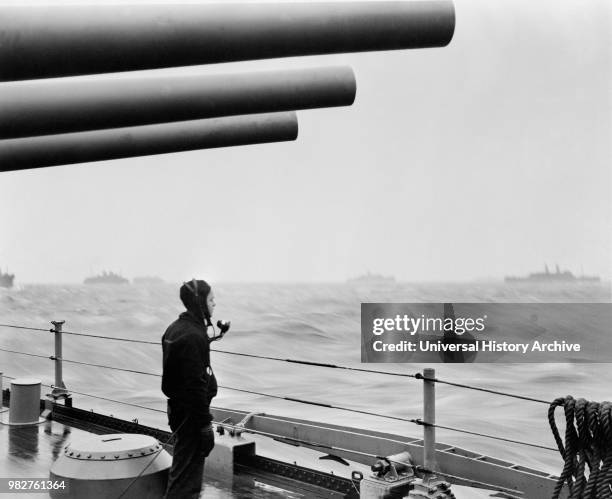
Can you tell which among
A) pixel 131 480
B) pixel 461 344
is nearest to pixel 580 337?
pixel 461 344

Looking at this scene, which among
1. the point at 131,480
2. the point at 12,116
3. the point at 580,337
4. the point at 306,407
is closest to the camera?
the point at 12,116

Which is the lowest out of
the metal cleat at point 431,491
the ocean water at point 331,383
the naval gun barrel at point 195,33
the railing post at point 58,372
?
the ocean water at point 331,383

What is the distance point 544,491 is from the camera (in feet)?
19.0

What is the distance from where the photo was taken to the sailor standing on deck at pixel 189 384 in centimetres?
283

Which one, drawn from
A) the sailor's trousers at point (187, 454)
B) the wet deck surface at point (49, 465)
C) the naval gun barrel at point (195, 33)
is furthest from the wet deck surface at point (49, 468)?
the naval gun barrel at point (195, 33)

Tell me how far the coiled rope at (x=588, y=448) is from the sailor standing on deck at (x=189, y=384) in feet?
4.23

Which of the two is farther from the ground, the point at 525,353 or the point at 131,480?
the point at 131,480

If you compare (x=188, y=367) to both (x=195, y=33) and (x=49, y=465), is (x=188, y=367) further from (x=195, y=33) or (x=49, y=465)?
(x=49, y=465)

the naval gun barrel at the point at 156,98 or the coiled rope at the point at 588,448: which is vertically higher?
the naval gun barrel at the point at 156,98

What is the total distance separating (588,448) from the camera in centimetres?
238

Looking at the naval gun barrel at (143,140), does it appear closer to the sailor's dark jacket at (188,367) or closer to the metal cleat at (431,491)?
the sailor's dark jacket at (188,367)

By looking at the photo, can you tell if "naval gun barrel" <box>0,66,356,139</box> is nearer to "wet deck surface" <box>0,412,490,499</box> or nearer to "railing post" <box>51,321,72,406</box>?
"wet deck surface" <box>0,412,490,499</box>

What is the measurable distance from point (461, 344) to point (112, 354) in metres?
19.4

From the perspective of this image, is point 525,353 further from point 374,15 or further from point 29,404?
point 374,15
